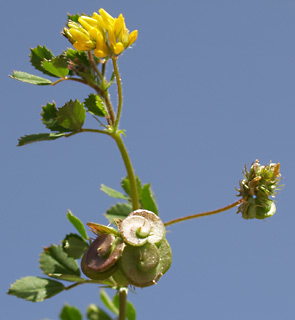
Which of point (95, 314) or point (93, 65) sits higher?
point (93, 65)

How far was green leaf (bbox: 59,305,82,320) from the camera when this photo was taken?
2807mm

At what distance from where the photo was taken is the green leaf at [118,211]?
294 cm

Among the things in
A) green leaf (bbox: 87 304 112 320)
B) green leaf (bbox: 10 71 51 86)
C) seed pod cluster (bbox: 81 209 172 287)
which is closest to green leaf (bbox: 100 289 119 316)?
green leaf (bbox: 87 304 112 320)

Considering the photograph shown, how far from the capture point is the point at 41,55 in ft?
8.90

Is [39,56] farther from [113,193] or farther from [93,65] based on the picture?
[113,193]

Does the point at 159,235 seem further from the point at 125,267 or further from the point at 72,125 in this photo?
the point at 72,125

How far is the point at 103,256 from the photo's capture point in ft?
6.66

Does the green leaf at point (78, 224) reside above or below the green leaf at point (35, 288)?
above

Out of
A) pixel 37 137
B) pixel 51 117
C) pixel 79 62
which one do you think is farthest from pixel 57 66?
pixel 37 137

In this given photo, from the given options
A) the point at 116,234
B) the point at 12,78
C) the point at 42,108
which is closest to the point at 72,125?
the point at 42,108

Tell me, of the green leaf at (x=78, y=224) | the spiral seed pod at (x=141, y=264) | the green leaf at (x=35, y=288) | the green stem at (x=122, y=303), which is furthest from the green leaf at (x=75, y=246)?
the spiral seed pod at (x=141, y=264)

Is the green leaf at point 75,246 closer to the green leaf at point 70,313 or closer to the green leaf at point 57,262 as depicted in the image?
the green leaf at point 57,262

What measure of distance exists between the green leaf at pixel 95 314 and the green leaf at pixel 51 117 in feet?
3.08

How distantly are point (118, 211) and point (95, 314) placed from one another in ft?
1.77
